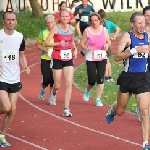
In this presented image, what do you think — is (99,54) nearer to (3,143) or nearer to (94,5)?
(3,143)

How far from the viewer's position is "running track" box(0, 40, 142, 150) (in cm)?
1157

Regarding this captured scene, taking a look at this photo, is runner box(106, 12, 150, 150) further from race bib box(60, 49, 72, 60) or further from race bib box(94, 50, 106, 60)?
race bib box(94, 50, 106, 60)

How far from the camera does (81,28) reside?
28891 millimetres

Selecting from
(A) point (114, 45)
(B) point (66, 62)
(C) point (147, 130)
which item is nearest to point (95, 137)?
(C) point (147, 130)

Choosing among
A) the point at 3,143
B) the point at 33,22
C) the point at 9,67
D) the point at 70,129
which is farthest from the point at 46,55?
the point at 33,22

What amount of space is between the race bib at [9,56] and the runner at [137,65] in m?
1.60

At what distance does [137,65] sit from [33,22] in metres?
28.4

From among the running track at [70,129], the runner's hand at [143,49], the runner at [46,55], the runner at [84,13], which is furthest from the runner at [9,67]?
the runner at [84,13]

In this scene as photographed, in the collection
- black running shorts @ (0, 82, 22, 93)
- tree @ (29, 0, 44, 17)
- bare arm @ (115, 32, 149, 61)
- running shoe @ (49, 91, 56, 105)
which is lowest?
tree @ (29, 0, 44, 17)

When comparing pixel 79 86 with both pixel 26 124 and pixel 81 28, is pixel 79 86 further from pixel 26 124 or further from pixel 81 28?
pixel 81 28

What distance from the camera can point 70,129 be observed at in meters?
13.1

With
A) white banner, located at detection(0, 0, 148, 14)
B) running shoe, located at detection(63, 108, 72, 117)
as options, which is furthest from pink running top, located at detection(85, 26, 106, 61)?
white banner, located at detection(0, 0, 148, 14)

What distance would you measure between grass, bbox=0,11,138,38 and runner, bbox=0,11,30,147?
24.7 metres

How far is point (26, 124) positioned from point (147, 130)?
3432 mm
